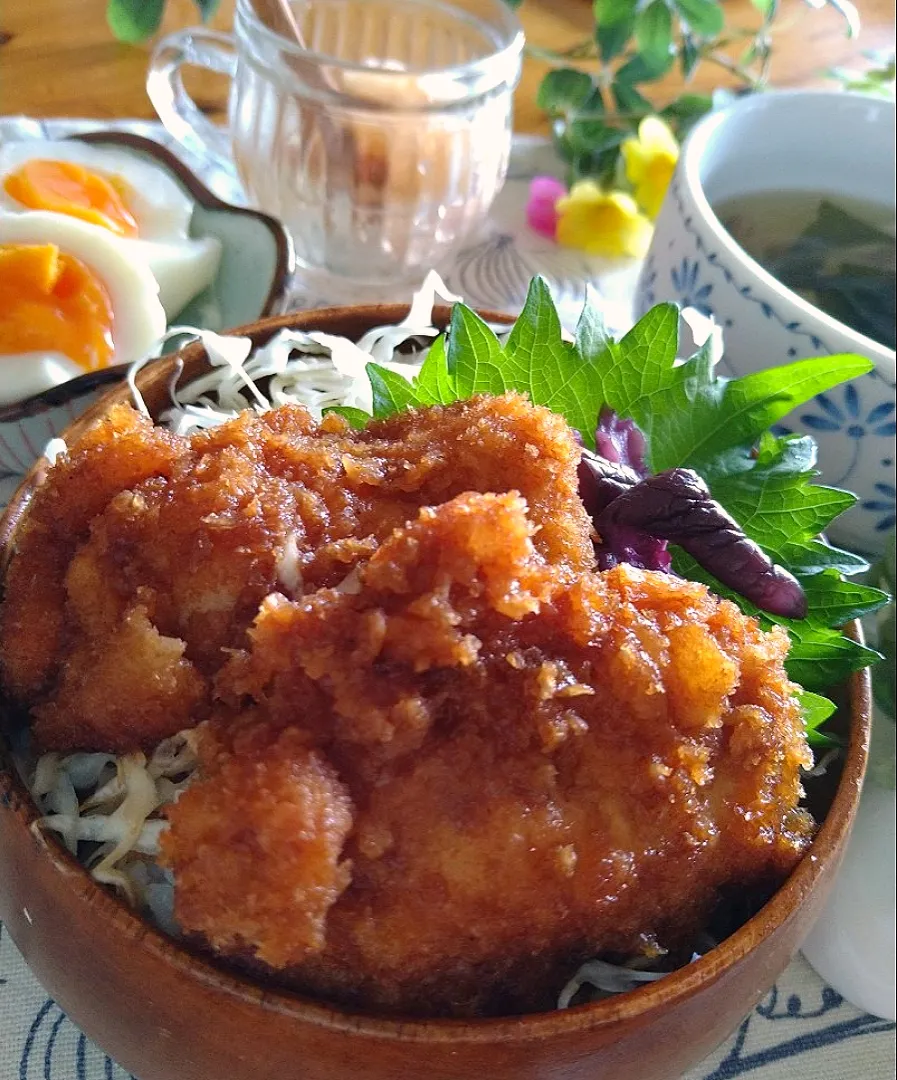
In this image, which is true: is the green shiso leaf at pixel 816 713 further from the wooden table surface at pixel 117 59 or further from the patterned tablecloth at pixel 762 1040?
the wooden table surface at pixel 117 59

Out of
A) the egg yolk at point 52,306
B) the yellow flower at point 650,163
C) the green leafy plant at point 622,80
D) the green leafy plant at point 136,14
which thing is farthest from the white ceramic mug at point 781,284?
the green leafy plant at point 136,14

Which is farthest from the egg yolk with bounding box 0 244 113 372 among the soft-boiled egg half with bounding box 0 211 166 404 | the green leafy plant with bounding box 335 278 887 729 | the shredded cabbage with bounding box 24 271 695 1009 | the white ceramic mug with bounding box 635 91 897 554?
the white ceramic mug with bounding box 635 91 897 554

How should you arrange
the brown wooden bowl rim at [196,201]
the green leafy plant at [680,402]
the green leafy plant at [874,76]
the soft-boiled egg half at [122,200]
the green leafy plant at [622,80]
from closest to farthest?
the green leafy plant at [680,402]
the brown wooden bowl rim at [196,201]
the soft-boiled egg half at [122,200]
the green leafy plant at [622,80]
the green leafy plant at [874,76]

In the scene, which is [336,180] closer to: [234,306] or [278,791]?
[234,306]

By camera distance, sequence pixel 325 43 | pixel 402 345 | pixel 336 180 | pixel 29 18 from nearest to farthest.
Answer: pixel 402 345
pixel 336 180
pixel 325 43
pixel 29 18

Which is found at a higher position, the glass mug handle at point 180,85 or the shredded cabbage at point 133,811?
the glass mug handle at point 180,85

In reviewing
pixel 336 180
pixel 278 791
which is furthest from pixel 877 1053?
pixel 336 180
